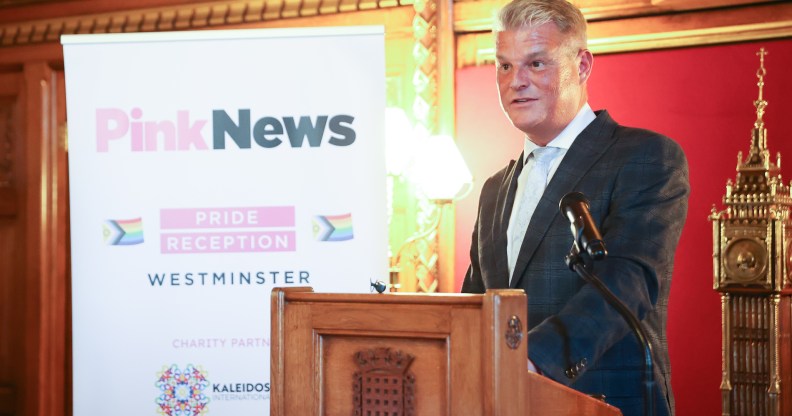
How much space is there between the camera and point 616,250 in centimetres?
181

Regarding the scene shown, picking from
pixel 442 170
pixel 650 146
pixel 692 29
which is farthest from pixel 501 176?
pixel 692 29

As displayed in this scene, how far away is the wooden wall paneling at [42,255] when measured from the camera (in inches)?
211

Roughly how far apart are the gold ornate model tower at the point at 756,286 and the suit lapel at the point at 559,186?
5.45 feet

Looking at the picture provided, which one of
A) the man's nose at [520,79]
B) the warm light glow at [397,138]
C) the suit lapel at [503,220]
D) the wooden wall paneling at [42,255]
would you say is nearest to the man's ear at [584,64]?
the man's nose at [520,79]

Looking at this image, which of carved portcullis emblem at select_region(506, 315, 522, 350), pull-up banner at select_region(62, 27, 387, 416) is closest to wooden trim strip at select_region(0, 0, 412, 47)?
pull-up banner at select_region(62, 27, 387, 416)

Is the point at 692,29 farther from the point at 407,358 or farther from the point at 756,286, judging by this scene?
the point at 407,358

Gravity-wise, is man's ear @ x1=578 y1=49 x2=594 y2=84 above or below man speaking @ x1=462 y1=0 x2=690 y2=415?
above

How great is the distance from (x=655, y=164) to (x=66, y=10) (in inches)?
172

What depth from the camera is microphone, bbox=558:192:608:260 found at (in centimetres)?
147

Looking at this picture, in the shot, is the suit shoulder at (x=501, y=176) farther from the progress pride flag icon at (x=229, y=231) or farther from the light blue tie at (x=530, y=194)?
the progress pride flag icon at (x=229, y=231)

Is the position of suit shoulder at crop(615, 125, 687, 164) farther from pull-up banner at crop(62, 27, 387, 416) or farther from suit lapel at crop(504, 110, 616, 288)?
pull-up banner at crop(62, 27, 387, 416)

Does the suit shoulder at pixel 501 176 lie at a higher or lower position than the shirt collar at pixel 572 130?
lower

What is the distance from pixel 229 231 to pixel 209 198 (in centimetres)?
11

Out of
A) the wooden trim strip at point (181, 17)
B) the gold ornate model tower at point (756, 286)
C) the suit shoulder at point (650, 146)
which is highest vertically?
the wooden trim strip at point (181, 17)
